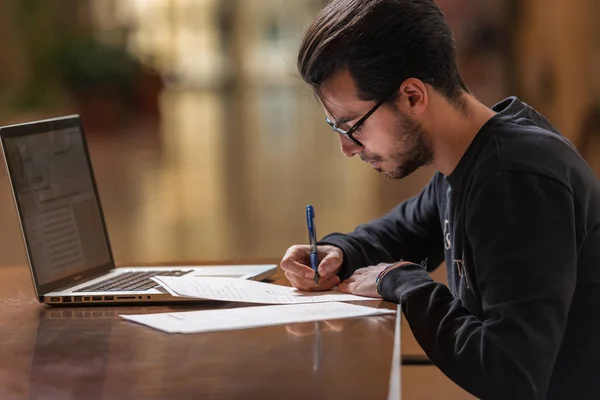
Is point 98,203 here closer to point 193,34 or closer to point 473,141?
point 473,141

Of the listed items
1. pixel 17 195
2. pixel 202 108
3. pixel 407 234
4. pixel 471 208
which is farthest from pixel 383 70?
pixel 202 108

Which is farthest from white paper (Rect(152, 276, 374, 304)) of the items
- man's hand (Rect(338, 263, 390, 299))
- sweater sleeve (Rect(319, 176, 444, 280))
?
sweater sleeve (Rect(319, 176, 444, 280))

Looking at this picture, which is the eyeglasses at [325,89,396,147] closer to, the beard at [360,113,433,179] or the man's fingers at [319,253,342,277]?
the beard at [360,113,433,179]

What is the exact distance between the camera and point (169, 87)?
557 cm

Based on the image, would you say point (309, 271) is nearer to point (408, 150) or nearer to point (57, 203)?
point (408, 150)

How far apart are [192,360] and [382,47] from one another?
1.96ft

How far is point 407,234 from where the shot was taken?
1.94 meters

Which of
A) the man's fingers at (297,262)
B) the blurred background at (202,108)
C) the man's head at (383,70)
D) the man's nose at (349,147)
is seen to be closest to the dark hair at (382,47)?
the man's head at (383,70)

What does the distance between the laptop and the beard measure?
37 centimetres

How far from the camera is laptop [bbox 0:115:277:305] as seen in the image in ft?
5.32

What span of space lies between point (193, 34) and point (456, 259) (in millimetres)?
4362

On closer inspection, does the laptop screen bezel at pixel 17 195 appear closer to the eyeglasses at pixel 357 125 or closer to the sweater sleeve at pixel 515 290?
the eyeglasses at pixel 357 125

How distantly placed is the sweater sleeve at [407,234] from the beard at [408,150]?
284 millimetres

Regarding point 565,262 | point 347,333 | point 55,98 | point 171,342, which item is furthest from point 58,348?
point 55,98
